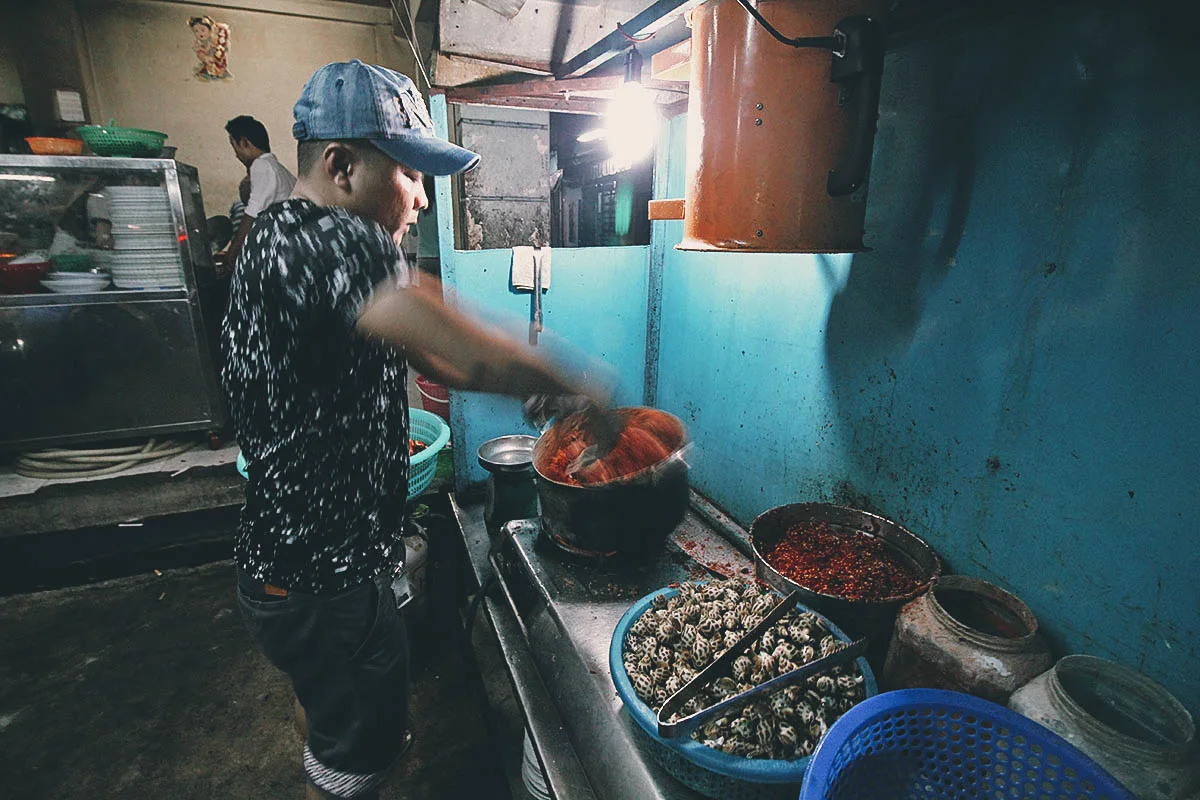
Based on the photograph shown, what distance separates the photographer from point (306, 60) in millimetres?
7660

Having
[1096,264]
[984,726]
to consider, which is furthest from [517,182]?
[984,726]

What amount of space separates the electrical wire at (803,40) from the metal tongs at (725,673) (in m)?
1.74

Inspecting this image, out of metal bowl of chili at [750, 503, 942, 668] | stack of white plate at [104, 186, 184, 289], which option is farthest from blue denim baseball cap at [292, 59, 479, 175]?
stack of white plate at [104, 186, 184, 289]

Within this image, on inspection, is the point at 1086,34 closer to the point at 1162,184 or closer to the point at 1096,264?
the point at 1162,184

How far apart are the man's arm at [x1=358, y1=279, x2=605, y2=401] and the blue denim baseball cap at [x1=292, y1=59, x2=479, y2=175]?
0.51m

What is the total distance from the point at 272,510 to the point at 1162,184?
8.87 ft

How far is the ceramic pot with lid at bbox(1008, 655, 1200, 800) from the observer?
123 centimetres

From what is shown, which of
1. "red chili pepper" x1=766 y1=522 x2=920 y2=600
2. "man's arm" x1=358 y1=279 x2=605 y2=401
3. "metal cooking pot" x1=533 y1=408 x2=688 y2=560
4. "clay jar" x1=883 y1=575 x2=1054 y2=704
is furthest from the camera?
"metal cooking pot" x1=533 y1=408 x2=688 y2=560

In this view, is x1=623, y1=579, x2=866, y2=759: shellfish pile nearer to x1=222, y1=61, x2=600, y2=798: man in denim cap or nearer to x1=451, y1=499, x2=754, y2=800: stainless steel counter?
x1=451, y1=499, x2=754, y2=800: stainless steel counter

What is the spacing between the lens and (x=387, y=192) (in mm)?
1730

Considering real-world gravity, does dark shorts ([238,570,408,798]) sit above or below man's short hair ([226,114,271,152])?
below

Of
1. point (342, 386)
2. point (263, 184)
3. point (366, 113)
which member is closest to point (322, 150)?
point (366, 113)

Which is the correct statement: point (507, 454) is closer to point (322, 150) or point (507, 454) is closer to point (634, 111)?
point (634, 111)

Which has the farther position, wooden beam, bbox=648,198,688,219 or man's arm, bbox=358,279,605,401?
wooden beam, bbox=648,198,688,219
